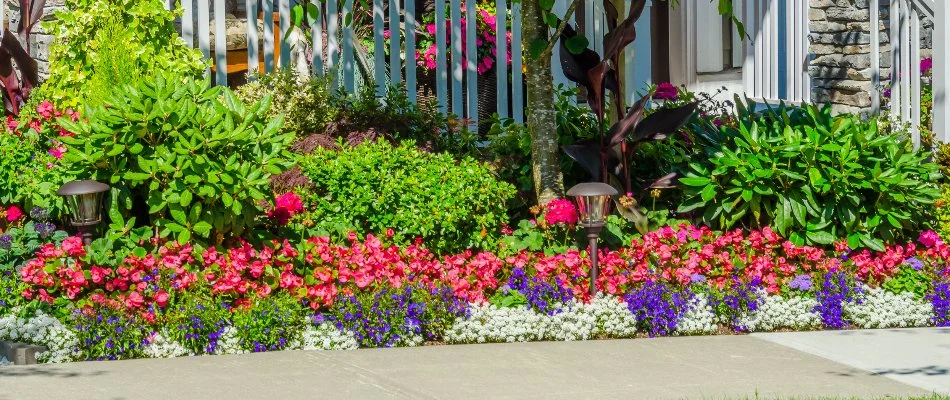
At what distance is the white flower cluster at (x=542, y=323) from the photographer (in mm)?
7125

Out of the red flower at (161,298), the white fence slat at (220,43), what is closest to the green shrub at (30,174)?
the red flower at (161,298)

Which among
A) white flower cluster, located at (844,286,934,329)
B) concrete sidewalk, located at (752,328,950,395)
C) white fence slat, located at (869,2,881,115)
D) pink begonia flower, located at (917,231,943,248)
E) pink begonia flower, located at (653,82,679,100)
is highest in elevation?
white fence slat, located at (869,2,881,115)

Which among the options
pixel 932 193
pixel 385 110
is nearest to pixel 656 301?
pixel 932 193

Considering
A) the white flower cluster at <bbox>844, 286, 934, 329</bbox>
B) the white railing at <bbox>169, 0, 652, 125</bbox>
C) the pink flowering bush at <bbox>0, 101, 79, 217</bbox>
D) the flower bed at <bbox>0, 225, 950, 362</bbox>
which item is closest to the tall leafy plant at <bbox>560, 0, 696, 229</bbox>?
the flower bed at <bbox>0, 225, 950, 362</bbox>

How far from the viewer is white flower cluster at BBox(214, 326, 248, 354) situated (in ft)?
22.1

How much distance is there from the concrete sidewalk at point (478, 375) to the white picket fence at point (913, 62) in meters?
3.31

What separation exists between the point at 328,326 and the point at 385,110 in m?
2.53

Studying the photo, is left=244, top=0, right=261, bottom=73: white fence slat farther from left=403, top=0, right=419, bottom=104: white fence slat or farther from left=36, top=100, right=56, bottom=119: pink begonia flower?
left=36, top=100, right=56, bottom=119: pink begonia flower

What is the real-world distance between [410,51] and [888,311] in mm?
4033

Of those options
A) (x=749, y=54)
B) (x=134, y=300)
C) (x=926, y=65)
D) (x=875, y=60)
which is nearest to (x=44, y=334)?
(x=134, y=300)

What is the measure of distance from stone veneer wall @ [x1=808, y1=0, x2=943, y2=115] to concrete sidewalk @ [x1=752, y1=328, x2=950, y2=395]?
3956mm

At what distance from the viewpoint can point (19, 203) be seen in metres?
7.83

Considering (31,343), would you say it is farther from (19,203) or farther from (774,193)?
(774,193)

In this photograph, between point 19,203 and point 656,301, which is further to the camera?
point 19,203
